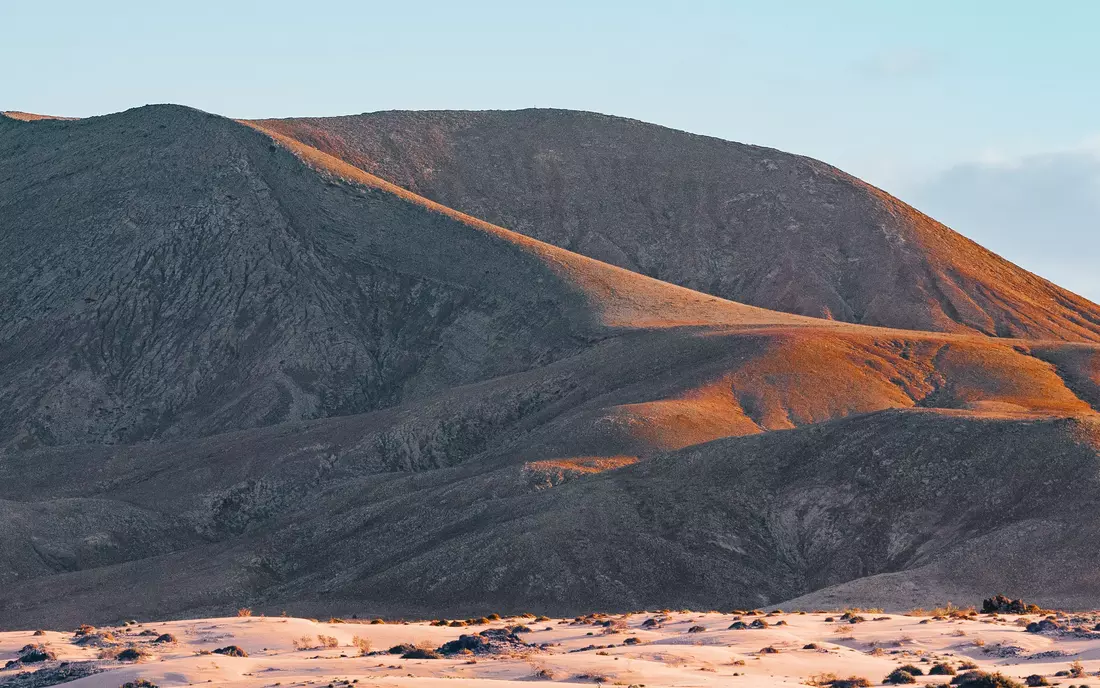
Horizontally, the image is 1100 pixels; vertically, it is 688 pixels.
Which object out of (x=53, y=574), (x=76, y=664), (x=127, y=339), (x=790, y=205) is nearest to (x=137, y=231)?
(x=127, y=339)

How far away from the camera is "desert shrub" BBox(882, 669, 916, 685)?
104ft

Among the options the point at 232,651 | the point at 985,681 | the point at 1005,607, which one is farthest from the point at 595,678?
the point at 1005,607

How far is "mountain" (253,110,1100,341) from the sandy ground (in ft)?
286

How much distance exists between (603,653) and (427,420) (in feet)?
205

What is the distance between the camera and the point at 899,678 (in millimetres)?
32000

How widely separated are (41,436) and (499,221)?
4729 centimetres

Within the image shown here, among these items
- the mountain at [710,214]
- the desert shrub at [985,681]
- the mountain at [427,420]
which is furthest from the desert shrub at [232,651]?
the mountain at [710,214]

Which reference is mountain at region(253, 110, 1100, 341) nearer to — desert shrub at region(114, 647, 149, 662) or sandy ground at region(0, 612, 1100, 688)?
sandy ground at region(0, 612, 1100, 688)

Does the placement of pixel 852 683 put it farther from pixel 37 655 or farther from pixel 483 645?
pixel 37 655

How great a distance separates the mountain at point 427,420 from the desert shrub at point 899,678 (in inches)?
1046

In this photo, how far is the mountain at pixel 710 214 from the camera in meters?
131

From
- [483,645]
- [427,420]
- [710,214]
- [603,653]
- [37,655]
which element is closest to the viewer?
[37,655]

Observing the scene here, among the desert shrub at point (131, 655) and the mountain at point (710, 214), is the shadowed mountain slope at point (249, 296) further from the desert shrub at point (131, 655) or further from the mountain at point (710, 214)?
the desert shrub at point (131, 655)

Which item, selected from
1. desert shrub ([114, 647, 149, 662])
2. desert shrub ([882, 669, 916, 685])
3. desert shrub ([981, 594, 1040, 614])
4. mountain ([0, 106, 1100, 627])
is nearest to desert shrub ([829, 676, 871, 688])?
desert shrub ([882, 669, 916, 685])
